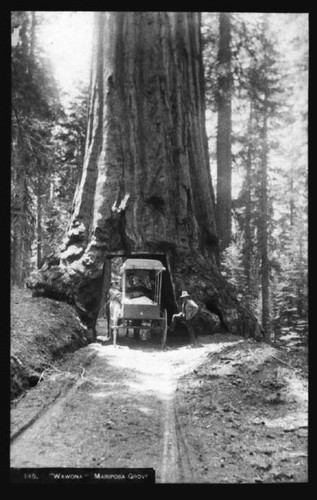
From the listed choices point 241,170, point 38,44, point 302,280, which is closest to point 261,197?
point 241,170

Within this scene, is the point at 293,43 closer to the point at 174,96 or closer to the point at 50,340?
the point at 174,96

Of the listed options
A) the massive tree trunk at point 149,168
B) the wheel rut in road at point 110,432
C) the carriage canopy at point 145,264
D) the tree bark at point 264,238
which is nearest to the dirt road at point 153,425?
the wheel rut in road at point 110,432

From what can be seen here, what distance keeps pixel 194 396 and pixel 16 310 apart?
108 inches

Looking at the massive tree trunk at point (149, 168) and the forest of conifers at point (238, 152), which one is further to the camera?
the massive tree trunk at point (149, 168)

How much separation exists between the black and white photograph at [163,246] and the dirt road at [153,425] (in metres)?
0.02

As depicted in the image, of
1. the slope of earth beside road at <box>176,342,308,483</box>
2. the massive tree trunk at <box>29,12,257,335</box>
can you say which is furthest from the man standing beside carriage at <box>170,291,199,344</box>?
the slope of earth beside road at <box>176,342,308,483</box>

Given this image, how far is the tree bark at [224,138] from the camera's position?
805cm

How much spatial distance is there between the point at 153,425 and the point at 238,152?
18.5 ft

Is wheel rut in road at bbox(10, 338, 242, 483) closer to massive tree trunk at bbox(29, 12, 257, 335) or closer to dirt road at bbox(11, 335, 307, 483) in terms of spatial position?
dirt road at bbox(11, 335, 307, 483)

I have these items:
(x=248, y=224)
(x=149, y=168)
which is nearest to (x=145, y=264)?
(x=149, y=168)

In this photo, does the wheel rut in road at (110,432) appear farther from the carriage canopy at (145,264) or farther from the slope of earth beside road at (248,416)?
the carriage canopy at (145,264)

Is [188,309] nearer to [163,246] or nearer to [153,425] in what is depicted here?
[163,246]

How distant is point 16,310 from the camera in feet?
17.8

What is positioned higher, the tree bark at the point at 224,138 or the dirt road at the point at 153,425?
the tree bark at the point at 224,138
